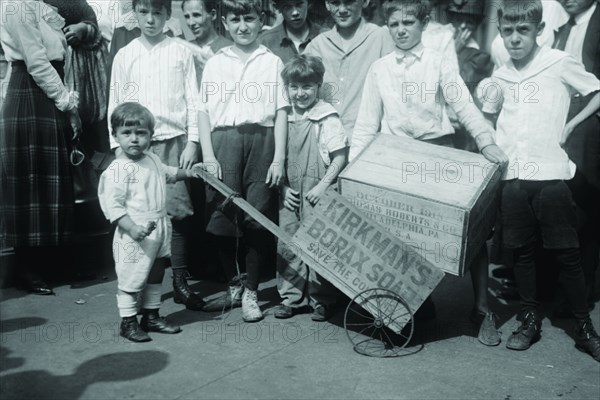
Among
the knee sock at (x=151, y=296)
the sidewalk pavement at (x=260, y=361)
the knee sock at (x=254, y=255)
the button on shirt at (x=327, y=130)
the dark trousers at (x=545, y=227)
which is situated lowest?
the sidewalk pavement at (x=260, y=361)

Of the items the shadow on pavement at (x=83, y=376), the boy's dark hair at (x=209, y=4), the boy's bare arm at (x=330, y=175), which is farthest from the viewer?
the boy's dark hair at (x=209, y=4)

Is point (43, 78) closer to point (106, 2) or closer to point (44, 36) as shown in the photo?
point (44, 36)

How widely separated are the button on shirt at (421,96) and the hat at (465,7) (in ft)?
5.67

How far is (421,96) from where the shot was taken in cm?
430

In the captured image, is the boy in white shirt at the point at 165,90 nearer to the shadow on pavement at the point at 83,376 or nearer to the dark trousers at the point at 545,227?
the shadow on pavement at the point at 83,376

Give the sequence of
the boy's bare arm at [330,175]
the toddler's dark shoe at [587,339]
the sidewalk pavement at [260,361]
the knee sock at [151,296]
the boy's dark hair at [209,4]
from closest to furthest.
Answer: the sidewalk pavement at [260,361]
the toddler's dark shoe at [587,339]
the knee sock at [151,296]
the boy's bare arm at [330,175]
the boy's dark hair at [209,4]

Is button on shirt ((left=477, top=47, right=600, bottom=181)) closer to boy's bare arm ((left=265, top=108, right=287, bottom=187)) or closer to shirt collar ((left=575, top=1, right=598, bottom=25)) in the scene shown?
shirt collar ((left=575, top=1, right=598, bottom=25))

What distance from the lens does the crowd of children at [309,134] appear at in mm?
4125

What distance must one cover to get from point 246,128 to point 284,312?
1.20 m

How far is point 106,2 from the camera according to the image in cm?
588

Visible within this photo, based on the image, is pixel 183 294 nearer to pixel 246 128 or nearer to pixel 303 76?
pixel 246 128

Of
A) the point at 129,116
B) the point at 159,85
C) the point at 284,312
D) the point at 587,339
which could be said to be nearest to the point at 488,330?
the point at 587,339

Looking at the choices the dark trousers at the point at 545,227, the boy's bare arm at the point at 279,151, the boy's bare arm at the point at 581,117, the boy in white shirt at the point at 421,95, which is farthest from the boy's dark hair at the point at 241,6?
the boy's bare arm at the point at 581,117

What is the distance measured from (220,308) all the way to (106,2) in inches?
110
